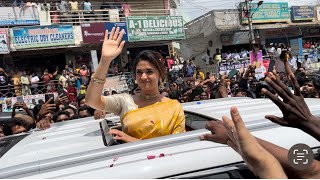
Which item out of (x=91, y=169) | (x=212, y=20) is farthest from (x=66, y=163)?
(x=212, y=20)

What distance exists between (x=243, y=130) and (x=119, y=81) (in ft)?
41.5

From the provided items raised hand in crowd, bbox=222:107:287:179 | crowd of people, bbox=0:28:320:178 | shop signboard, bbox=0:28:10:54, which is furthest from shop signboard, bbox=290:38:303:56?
raised hand in crowd, bbox=222:107:287:179

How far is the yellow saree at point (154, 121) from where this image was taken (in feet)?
6.23

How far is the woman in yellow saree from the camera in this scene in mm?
1907

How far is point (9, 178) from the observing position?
1328 mm

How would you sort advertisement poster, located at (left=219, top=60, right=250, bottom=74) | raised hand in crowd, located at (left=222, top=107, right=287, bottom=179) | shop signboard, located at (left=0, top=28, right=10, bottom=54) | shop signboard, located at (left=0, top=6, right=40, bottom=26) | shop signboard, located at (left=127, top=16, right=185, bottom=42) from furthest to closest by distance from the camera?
shop signboard, located at (left=127, top=16, right=185, bottom=42) < shop signboard, located at (left=0, top=6, right=40, bottom=26) < shop signboard, located at (left=0, top=28, right=10, bottom=54) < advertisement poster, located at (left=219, top=60, right=250, bottom=74) < raised hand in crowd, located at (left=222, top=107, right=287, bottom=179)

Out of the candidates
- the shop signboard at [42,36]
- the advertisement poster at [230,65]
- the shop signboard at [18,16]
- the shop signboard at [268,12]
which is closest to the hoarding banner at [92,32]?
the shop signboard at [42,36]

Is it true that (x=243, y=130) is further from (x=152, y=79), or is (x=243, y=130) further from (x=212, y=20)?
(x=212, y=20)

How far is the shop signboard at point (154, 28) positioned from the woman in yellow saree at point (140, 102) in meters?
15.2

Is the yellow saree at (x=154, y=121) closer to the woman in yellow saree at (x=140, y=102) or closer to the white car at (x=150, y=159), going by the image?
the woman in yellow saree at (x=140, y=102)

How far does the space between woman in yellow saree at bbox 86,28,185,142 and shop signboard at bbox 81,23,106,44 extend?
14761mm

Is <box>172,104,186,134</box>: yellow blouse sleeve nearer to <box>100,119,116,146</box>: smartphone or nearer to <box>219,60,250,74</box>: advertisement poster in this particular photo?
<box>100,119,116,146</box>: smartphone

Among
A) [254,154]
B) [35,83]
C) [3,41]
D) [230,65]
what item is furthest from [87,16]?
[254,154]

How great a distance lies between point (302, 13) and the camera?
2392cm
